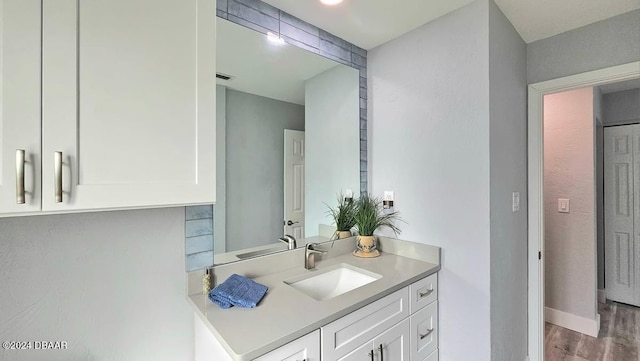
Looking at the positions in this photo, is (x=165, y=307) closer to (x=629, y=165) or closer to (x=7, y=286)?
(x=7, y=286)

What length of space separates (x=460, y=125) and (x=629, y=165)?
118 inches

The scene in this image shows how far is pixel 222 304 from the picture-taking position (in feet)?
3.59

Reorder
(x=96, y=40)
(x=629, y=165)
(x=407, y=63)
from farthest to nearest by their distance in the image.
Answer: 1. (x=629, y=165)
2. (x=407, y=63)
3. (x=96, y=40)

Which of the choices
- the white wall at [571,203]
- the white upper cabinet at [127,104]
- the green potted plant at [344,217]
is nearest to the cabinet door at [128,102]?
the white upper cabinet at [127,104]

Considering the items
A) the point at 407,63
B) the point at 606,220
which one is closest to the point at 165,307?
the point at 407,63

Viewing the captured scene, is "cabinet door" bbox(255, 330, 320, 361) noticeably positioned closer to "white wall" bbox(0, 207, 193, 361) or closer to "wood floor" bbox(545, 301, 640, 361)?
"white wall" bbox(0, 207, 193, 361)

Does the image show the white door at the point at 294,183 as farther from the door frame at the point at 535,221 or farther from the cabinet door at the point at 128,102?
the door frame at the point at 535,221

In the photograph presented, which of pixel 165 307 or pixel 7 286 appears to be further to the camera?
pixel 165 307

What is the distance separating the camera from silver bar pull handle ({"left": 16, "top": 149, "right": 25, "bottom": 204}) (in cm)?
69

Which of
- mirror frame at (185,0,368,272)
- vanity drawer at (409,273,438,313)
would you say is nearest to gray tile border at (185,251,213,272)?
mirror frame at (185,0,368,272)

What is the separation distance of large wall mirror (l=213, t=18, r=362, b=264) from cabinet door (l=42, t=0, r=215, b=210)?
39 centimetres

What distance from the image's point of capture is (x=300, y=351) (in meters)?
0.96

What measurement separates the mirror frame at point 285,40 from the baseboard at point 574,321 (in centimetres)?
239

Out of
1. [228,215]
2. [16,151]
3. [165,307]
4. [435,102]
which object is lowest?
[165,307]
